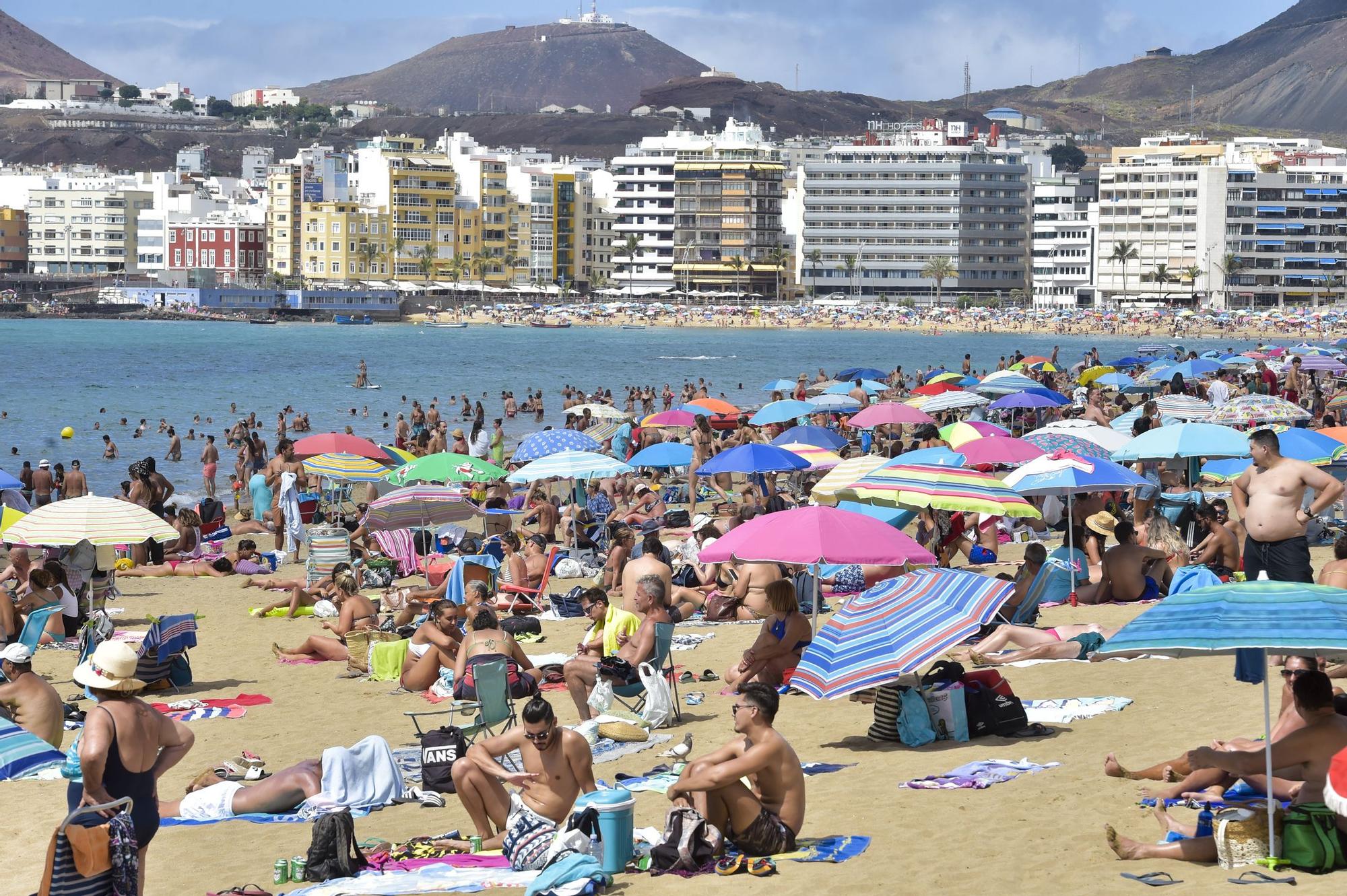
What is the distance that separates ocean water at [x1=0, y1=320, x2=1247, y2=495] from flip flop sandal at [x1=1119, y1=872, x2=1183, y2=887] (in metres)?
23.7

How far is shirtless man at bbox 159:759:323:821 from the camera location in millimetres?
7664

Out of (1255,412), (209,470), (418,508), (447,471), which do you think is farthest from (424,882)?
(209,470)

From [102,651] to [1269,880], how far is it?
414 cm

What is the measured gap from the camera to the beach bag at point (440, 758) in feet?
26.2

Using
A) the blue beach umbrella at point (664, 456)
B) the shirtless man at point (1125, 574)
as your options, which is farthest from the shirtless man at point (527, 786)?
the blue beach umbrella at point (664, 456)

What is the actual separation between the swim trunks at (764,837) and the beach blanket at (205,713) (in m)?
4.49

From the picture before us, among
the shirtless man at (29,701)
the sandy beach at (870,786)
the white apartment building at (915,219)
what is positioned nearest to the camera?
the sandy beach at (870,786)

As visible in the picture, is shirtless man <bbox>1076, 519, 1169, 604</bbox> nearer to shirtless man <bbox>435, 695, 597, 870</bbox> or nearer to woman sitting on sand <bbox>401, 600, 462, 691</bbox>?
woman sitting on sand <bbox>401, 600, 462, 691</bbox>

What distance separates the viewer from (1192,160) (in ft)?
403

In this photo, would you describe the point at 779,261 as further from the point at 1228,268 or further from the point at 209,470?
the point at 209,470

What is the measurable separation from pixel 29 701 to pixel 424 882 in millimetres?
Answer: 2730

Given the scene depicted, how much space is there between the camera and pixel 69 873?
5133mm

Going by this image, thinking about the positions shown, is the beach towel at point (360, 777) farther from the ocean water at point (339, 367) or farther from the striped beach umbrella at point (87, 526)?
the ocean water at point (339, 367)

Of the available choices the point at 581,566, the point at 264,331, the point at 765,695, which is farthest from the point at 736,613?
the point at 264,331
